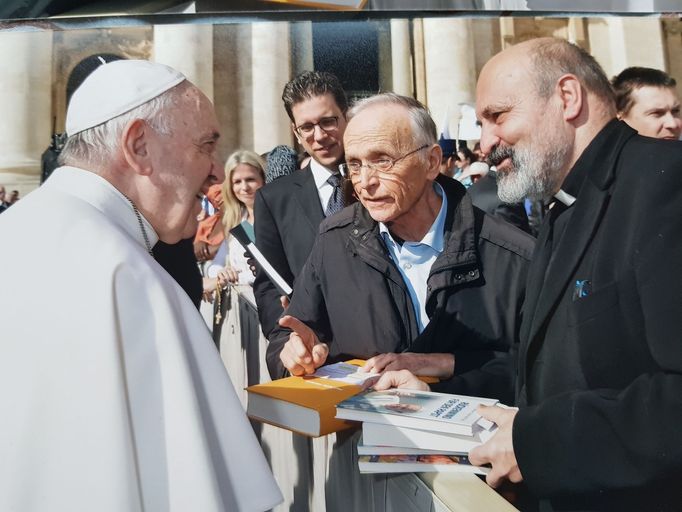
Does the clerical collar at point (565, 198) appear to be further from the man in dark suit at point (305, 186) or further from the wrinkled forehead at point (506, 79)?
the man in dark suit at point (305, 186)

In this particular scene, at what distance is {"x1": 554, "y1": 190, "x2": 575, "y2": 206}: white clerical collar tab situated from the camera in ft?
4.37

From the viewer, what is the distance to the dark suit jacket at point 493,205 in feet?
7.22

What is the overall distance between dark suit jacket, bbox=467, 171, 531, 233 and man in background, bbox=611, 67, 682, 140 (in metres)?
0.62

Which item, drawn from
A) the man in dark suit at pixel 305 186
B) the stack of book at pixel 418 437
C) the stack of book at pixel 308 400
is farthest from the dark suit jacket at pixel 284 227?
the stack of book at pixel 418 437

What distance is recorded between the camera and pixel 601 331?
1097 millimetres

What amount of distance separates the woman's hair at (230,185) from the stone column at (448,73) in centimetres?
73

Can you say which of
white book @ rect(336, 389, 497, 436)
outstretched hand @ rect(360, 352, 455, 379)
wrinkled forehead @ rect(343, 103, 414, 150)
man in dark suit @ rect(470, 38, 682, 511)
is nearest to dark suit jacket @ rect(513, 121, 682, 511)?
man in dark suit @ rect(470, 38, 682, 511)

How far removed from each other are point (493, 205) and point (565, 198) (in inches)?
34.6

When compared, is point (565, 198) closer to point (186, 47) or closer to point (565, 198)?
point (565, 198)

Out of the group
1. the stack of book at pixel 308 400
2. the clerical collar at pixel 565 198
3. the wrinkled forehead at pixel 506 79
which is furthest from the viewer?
the wrinkled forehead at pixel 506 79

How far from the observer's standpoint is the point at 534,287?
137 centimetres

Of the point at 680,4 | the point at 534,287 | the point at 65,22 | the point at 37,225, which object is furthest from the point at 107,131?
the point at 680,4

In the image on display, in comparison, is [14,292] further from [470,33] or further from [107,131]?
[470,33]

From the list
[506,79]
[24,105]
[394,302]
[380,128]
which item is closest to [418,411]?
[394,302]
